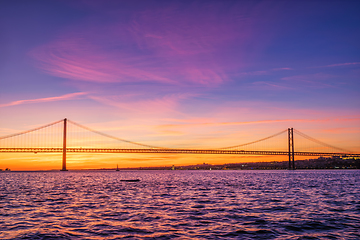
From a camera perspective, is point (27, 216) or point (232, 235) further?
point (27, 216)

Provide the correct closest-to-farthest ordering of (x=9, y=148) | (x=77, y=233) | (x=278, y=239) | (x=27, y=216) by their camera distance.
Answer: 1. (x=278, y=239)
2. (x=77, y=233)
3. (x=27, y=216)
4. (x=9, y=148)

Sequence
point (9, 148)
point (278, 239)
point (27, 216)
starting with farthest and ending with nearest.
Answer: point (9, 148), point (27, 216), point (278, 239)

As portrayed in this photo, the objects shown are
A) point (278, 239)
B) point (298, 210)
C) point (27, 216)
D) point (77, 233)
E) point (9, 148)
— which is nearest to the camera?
point (278, 239)

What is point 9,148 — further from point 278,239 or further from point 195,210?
point 278,239

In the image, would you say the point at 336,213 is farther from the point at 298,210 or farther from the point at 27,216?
Result: the point at 27,216

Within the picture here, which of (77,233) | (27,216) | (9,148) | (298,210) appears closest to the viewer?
(77,233)

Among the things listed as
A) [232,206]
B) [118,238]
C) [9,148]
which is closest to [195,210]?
[232,206]

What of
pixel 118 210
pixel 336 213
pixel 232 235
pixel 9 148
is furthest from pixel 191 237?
pixel 9 148

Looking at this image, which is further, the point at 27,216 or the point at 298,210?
the point at 298,210
